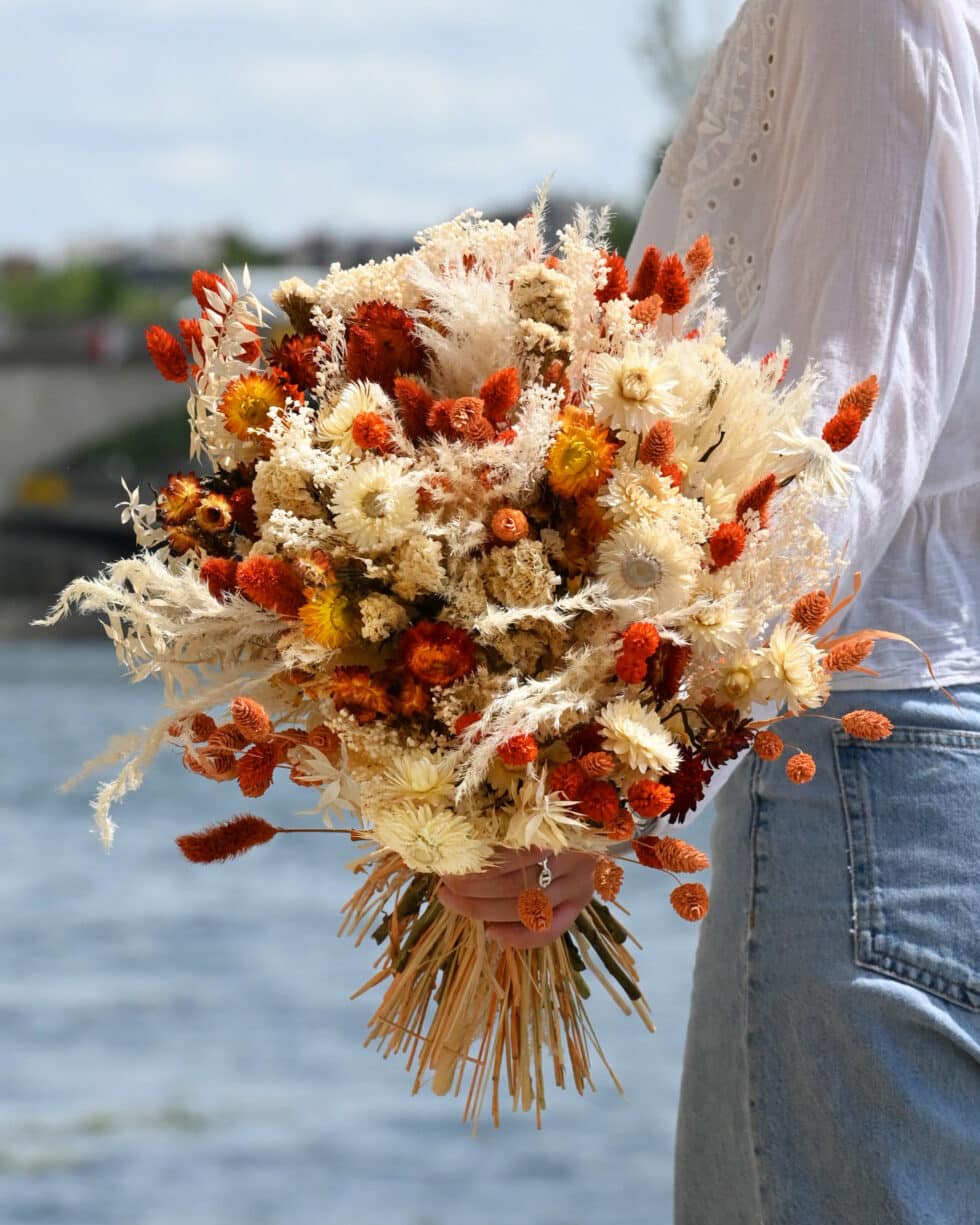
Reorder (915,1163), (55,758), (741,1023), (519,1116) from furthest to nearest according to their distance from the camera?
1. (55,758)
2. (519,1116)
3. (741,1023)
4. (915,1163)

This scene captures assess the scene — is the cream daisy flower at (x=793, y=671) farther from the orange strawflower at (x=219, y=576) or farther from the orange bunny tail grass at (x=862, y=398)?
the orange strawflower at (x=219, y=576)

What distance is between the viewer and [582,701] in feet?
3.99

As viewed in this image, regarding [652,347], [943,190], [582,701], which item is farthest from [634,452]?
[943,190]

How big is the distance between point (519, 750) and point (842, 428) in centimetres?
32

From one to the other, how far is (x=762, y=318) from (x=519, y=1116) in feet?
15.4

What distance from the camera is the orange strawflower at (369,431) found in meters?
1.25

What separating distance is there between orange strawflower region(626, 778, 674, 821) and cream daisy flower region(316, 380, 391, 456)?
331 mm

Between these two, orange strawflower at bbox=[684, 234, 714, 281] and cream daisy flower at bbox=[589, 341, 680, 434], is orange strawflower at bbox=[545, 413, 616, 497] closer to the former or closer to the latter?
cream daisy flower at bbox=[589, 341, 680, 434]

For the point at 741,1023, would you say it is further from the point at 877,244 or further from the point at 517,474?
the point at 877,244

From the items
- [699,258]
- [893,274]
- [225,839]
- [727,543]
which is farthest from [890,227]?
[225,839]

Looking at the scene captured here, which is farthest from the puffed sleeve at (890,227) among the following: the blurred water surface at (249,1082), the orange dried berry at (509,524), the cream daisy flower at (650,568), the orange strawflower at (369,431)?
the blurred water surface at (249,1082)

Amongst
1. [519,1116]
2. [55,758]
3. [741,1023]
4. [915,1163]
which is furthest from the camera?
[55,758]

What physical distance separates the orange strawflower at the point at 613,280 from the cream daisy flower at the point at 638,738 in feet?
1.11

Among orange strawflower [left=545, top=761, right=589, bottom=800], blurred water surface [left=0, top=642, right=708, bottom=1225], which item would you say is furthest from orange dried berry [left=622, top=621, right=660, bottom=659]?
blurred water surface [left=0, top=642, right=708, bottom=1225]
